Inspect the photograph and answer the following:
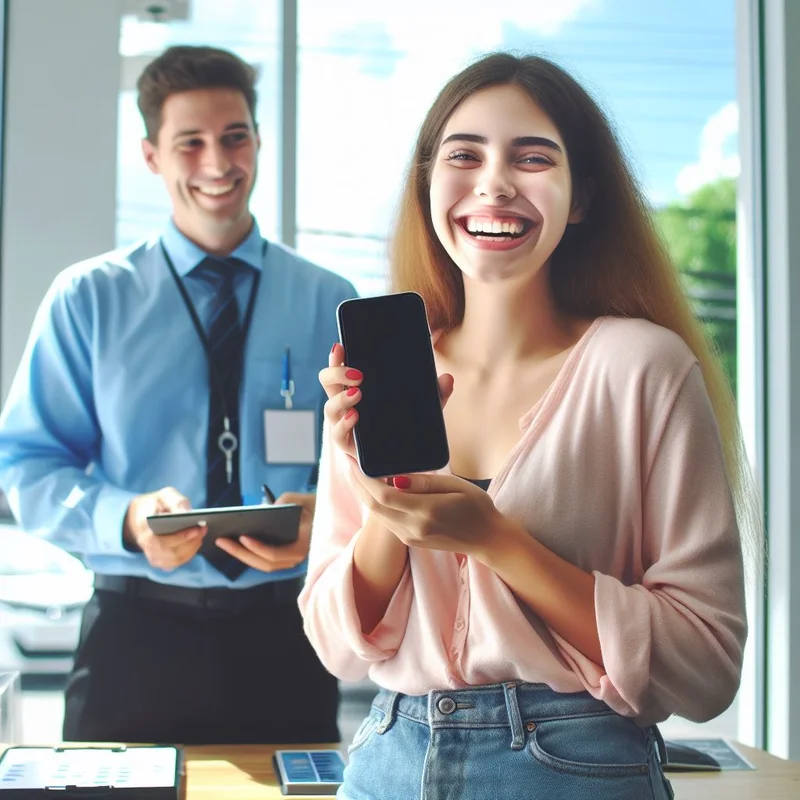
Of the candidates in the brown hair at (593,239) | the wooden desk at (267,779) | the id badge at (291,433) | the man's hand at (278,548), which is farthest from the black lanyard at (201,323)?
the brown hair at (593,239)

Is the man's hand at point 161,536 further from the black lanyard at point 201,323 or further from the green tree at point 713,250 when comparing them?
the green tree at point 713,250

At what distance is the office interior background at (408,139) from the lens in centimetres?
297

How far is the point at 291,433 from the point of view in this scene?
8.17 feet

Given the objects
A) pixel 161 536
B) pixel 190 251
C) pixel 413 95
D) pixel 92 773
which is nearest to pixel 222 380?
pixel 190 251

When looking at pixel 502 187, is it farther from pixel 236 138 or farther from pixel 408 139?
pixel 408 139

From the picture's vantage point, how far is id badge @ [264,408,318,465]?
2477 mm

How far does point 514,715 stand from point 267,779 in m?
0.86

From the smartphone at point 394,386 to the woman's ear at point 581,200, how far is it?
320 mm

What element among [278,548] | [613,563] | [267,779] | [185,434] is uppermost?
[185,434]

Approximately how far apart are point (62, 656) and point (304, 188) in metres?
2.88

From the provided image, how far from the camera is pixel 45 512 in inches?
95.1

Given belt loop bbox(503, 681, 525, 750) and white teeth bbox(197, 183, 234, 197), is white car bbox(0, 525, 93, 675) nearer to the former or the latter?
white teeth bbox(197, 183, 234, 197)

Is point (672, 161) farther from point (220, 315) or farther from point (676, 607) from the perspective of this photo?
point (676, 607)

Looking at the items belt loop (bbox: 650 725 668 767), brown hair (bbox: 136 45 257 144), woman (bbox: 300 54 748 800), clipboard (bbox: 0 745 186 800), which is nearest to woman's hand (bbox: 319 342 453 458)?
woman (bbox: 300 54 748 800)
